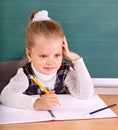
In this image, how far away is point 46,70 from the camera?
50.7 inches

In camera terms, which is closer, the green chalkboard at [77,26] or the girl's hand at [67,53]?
the girl's hand at [67,53]

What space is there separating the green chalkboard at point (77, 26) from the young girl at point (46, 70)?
0.21 m

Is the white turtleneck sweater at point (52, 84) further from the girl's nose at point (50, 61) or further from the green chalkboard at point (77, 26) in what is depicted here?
the green chalkboard at point (77, 26)

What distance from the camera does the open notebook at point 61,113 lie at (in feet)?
3.35

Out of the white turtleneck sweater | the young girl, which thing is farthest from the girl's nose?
the white turtleneck sweater

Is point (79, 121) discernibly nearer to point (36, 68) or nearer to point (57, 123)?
point (57, 123)

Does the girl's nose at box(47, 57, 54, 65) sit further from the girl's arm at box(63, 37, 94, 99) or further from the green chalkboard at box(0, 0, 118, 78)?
the green chalkboard at box(0, 0, 118, 78)

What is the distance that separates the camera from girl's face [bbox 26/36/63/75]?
123 cm

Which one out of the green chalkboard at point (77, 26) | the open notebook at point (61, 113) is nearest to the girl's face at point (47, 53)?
the open notebook at point (61, 113)

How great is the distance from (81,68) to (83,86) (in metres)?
0.08

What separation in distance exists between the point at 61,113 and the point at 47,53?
0.89ft

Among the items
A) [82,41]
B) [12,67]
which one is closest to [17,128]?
[12,67]

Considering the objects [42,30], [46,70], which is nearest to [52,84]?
[46,70]

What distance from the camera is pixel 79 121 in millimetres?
1020
